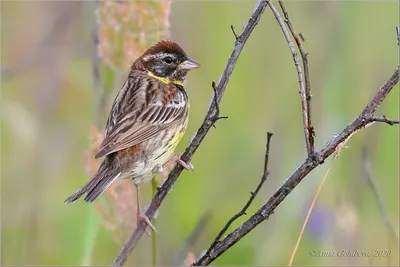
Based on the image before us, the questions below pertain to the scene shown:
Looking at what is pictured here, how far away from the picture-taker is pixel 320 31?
491cm

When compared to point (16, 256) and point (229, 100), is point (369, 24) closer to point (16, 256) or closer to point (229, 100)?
point (229, 100)

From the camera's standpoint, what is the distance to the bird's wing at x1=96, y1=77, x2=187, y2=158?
3.77 m

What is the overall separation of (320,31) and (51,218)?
73.0 inches

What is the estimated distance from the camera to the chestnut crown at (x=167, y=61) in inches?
161

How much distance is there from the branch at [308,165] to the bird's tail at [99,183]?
0.72 metres

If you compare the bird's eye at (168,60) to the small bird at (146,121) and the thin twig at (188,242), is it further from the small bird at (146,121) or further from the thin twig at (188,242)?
the thin twig at (188,242)

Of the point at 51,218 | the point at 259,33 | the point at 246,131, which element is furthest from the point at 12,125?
the point at 259,33

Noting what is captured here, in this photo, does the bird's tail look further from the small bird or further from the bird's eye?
the bird's eye

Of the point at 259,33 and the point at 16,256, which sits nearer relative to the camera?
the point at 16,256

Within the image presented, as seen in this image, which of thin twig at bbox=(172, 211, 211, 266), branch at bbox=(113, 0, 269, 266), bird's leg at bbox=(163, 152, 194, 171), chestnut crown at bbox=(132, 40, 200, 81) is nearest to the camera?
branch at bbox=(113, 0, 269, 266)

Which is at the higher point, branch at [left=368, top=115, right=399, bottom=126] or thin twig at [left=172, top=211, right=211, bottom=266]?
branch at [left=368, top=115, right=399, bottom=126]

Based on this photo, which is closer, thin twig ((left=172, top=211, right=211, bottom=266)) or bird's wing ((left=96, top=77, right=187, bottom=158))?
thin twig ((left=172, top=211, right=211, bottom=266))

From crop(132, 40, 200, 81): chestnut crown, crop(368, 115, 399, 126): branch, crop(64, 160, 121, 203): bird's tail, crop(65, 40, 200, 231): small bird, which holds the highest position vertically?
crop(368, 115, 399, 126): branch

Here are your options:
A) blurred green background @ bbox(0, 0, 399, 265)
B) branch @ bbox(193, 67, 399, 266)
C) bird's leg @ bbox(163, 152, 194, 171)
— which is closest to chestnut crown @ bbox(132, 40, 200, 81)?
blurred green background @ bbox(0, 0, 399, 265)
